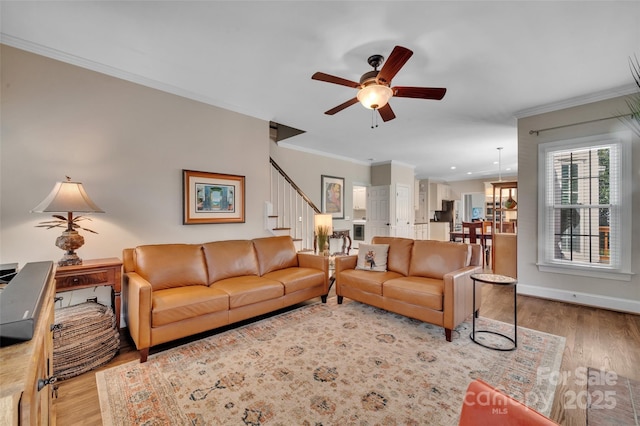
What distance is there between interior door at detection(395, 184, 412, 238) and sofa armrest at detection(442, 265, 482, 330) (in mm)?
4781

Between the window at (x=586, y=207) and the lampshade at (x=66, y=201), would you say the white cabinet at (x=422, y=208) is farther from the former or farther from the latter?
the lampshade at (x=66, y=201)

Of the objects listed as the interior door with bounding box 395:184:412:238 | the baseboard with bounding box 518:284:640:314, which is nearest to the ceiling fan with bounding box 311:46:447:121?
the baseboard with bounding box 518:284:640:314

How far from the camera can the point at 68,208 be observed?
93.1 inches

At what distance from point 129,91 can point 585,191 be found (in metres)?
5.80

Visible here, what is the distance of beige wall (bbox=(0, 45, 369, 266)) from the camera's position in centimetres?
245

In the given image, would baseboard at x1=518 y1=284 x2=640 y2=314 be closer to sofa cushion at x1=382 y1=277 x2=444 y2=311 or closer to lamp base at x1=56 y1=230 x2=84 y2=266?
sofa cushion at x1=382 y1=277 x2=444 y2=311

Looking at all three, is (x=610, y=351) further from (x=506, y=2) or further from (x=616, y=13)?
(x=506, y=2)

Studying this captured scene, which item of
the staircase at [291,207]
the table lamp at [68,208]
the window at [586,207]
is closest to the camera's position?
the table lamp at [68,208]

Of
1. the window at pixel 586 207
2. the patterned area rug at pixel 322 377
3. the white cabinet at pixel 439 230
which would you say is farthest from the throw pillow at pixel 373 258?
the white cabinet at pixel 439 230

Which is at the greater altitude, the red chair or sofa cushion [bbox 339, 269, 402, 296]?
the red chair

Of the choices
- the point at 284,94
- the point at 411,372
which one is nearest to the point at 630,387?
the point at 411,372

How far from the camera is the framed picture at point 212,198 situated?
345 centimetres

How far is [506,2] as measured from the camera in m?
1.98

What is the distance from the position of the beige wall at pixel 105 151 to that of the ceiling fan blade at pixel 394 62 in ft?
7.80
